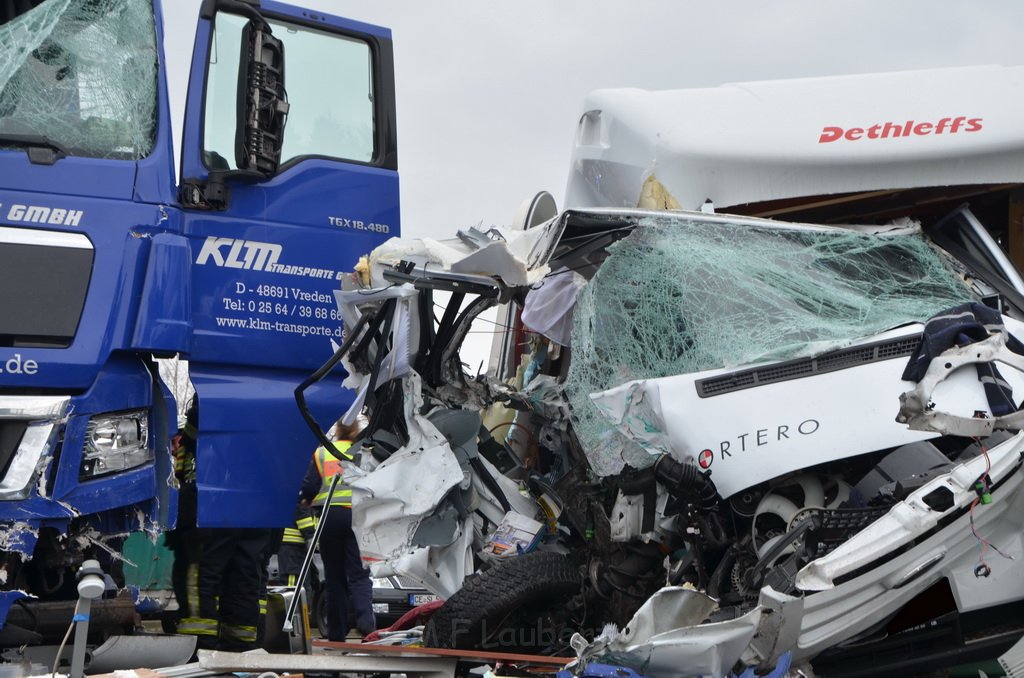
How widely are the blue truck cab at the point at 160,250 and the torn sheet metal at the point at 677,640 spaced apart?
2.11m

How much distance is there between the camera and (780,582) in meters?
4.04

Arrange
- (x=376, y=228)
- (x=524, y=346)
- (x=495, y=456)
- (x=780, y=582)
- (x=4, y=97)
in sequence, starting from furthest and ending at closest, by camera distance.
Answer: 1. (x=524, y=346)
2. (x=376, y=228)
3. (x=495, y=456)
4. (x=4, y=97)
5. (x=780, y=582)

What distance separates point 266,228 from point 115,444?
127cm

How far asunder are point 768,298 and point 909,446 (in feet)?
2.91

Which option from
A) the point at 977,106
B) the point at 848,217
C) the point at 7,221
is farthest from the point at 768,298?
the point at 7,221

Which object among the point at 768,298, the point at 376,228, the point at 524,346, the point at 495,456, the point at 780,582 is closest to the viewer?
the point at 780,582

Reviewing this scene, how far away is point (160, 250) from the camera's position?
5.26m

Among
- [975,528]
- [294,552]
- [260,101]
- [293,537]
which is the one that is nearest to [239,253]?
[260,101]

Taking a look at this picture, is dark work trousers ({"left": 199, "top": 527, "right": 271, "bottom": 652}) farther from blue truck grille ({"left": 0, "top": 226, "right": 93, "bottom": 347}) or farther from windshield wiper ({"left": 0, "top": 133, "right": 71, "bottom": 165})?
windshield wiper ({"left": 0, "top": 133, "right": 71, "bottom": 165})

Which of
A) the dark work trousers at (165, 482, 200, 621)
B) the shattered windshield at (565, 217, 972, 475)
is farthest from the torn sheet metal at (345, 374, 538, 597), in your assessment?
the dark work trousers at (165, 482, 200, 621)

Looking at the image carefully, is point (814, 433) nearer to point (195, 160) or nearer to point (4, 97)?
point (195, 160)

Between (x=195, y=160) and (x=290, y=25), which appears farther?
(x=290, y=25)

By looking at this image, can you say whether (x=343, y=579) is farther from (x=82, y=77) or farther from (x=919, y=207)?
(x=919, y=207)

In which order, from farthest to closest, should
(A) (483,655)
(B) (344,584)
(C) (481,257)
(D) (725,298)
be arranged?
1. (B) (344,584)
2. (C) (481,257)
3. (D) (725,298)
4. (A) (483,655)
